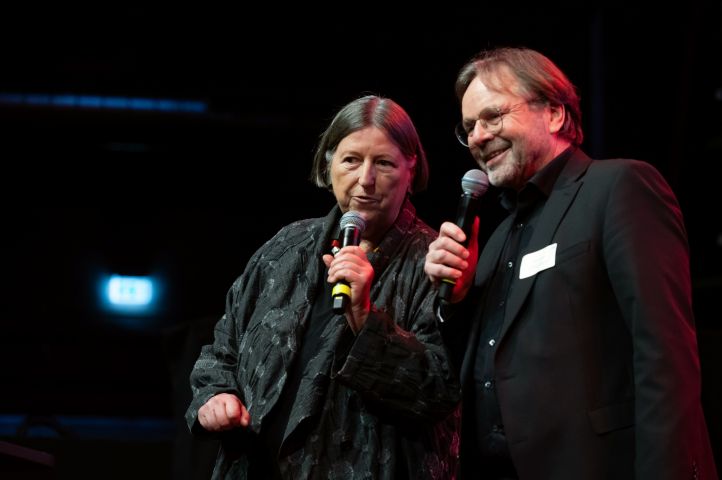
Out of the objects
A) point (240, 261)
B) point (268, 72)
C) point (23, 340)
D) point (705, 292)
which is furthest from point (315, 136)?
point (705, 292)

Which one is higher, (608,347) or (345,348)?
(345,348)

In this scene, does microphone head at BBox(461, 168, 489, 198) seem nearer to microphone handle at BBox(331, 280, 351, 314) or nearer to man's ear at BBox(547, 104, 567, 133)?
man's ear at BBox(547, 104, 567, 133)

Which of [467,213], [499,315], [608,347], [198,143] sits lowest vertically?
[608,347]

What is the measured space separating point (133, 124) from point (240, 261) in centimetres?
100

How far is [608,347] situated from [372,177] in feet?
2.41

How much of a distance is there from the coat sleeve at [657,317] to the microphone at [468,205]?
0.31m

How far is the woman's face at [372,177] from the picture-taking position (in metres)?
2.32

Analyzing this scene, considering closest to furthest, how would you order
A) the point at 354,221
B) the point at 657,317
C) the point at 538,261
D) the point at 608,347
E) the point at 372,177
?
the point at 657,317 < the point at 608,347 < the point at 538,261 < the point at 354,221 < the point at 372,177

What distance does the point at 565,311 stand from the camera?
1858mm

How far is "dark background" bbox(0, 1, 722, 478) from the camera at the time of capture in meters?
4.23

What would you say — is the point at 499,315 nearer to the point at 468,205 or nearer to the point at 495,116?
the point at 468,205

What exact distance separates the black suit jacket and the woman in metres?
0.24

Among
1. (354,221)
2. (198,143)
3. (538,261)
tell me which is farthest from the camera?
(198,143)

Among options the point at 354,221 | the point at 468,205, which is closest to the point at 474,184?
the point at 468,205
